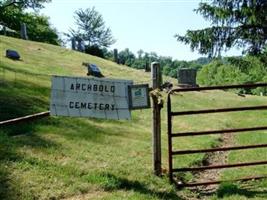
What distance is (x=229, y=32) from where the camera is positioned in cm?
2280

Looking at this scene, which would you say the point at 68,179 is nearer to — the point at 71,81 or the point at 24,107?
the point at 71,81

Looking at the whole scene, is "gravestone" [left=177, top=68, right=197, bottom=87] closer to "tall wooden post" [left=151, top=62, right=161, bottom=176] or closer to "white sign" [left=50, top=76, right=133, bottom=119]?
"tall wooden post" [left=151, top=62, right=161, bottom=176]

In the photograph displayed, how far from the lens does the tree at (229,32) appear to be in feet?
73.9

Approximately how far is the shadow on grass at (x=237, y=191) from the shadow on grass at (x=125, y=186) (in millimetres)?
765

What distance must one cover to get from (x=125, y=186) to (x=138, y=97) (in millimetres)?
1675

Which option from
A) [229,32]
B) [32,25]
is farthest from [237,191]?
[32,25]

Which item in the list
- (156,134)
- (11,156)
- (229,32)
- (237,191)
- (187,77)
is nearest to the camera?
(237,191)

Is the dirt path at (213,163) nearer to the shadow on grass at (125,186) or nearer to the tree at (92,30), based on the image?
the shadow on grass at (125,186)

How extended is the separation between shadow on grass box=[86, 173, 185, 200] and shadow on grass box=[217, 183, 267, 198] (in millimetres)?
765

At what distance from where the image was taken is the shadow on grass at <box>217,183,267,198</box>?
8.28 m

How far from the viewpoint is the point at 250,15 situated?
2230 cm

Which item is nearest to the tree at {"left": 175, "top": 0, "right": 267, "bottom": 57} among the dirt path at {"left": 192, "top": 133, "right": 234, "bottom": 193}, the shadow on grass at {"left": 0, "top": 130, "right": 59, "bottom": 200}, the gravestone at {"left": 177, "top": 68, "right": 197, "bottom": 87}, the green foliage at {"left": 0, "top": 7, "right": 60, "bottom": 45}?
the gravestone at {"left": 177, "top": 68, "right": 197, "bottom": 87}

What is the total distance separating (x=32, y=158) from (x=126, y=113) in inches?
71.7

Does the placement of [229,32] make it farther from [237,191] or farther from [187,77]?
[237,191]
